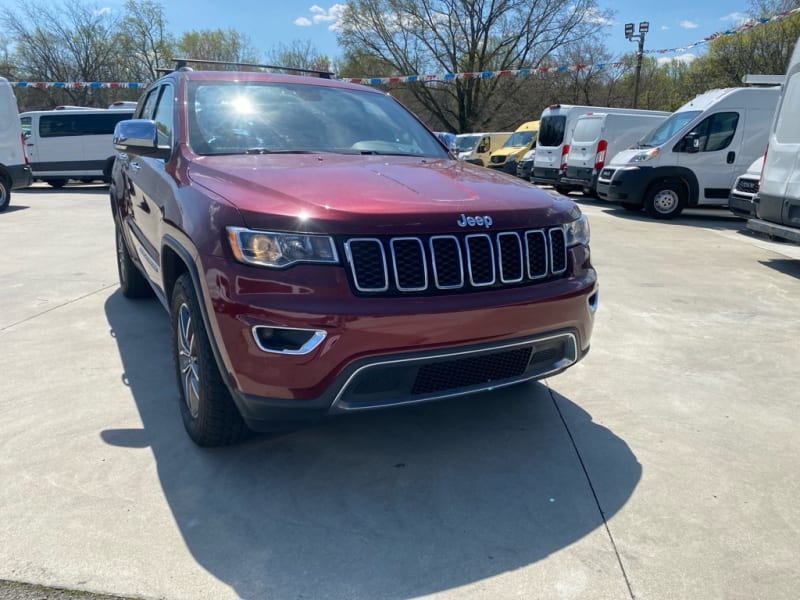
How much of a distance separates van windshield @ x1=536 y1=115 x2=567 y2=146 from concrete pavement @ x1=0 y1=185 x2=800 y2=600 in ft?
38.8

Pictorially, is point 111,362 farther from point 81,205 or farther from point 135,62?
point 135,62

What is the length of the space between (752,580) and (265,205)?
2123mm

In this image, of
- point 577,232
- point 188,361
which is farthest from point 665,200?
point 188,361

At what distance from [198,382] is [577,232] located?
181 centimetres

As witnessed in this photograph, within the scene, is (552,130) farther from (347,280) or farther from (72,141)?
(347,280)

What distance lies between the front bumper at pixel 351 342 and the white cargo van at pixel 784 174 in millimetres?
5596

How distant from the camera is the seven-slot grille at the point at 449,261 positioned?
2.29m

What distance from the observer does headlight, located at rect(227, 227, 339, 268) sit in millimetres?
2258

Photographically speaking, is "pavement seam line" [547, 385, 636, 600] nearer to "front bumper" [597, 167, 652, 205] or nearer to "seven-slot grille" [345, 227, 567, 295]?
"seven-slot grille" [345, 227, 567, 295]

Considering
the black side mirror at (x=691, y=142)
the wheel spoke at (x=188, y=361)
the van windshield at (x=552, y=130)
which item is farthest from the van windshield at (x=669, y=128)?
the wheel spoke at (x=188, y=361)

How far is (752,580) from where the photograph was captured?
210cm

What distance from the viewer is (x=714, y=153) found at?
38.4 ft

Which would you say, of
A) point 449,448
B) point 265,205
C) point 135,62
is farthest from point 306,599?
point 135,62

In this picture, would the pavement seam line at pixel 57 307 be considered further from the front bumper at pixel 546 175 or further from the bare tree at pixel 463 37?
the bare tree at pixel 463 37
